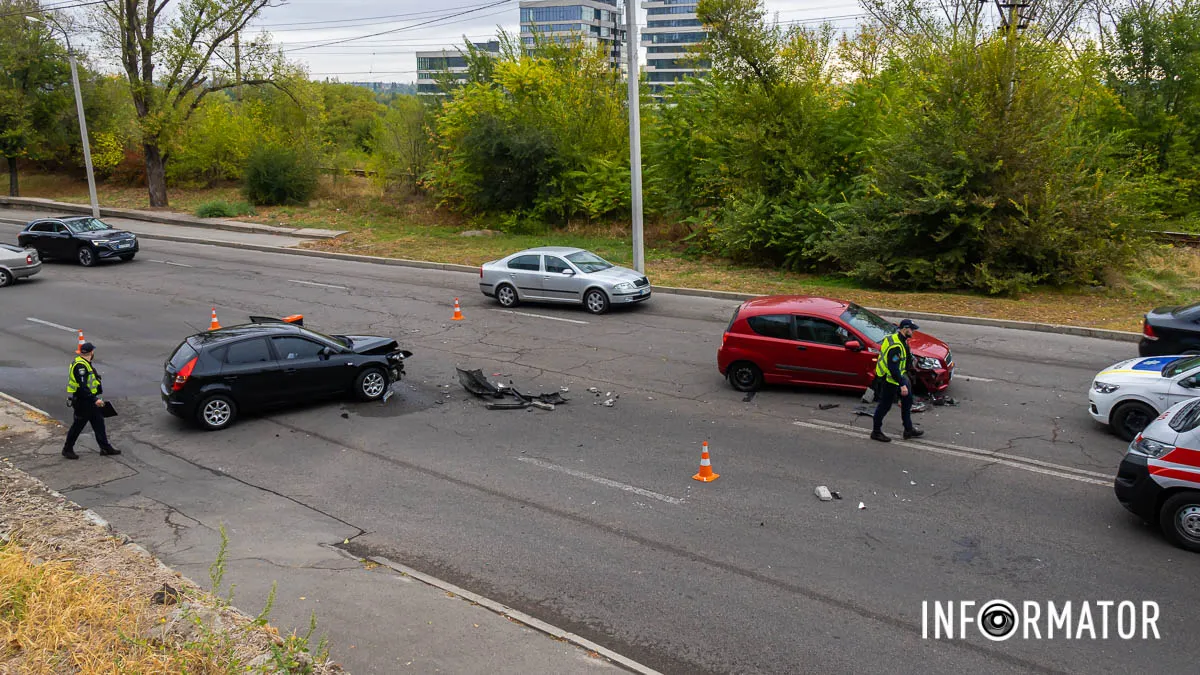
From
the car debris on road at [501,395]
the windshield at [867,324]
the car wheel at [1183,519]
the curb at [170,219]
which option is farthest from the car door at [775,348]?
the curb at [170,219]

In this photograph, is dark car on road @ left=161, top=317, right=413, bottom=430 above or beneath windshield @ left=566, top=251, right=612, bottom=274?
beneath

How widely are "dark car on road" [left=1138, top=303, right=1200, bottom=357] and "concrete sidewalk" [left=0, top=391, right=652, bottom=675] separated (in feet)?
36.3

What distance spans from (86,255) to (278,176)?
14238 mm

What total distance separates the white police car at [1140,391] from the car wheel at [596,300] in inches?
429

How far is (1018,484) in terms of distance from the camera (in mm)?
9898

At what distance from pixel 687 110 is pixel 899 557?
77.9 feet

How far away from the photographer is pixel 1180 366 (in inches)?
436

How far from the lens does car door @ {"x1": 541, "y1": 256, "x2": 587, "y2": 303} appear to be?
20391 mm

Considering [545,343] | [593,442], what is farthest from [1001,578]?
[545,343]

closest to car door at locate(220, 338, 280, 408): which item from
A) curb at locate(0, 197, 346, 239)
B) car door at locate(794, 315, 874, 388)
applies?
car door at locate(794, 315, 874, 388)

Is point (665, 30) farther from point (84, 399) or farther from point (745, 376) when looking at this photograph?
point (84, 399)

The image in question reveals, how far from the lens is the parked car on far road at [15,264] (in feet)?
79.9

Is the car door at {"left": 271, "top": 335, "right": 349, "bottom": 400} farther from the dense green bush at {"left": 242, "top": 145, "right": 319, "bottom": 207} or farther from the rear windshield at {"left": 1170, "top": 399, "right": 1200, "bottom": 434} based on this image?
the dense green bush at {"left": 242, "top": 145, "right": 319, "bottom": 207}

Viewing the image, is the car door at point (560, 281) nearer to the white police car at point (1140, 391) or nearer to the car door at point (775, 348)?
the car door at point (775, 348)
